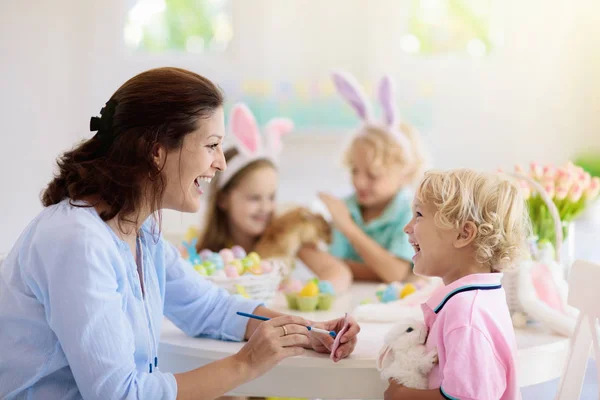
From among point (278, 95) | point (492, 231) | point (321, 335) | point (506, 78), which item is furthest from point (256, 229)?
point (506, 78)

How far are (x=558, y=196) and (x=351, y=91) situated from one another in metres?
0.85

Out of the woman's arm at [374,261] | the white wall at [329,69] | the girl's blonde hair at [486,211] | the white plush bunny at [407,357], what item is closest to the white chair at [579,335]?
A: the girl's blonde hair at [486,211]

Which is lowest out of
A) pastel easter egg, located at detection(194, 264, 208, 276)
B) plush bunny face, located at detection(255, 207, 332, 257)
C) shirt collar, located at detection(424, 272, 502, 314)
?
plush bunny face, located at detection(255, 207, 332, 257)

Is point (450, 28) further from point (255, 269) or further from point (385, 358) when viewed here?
point (385, 358)

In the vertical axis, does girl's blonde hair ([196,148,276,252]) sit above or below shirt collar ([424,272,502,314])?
below

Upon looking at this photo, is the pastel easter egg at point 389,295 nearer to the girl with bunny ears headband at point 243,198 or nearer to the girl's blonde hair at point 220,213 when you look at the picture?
the girl with bunny ears headband at point 243,198

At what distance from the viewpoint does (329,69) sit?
4.21m

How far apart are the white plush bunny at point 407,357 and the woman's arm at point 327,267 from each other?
818 mm

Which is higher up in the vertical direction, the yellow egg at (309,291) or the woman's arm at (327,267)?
the yellow egg at (309,291)

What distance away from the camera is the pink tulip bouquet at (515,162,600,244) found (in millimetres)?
1863

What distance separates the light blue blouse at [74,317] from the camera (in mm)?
1138

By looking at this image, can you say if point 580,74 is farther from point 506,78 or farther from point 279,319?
point 279,319

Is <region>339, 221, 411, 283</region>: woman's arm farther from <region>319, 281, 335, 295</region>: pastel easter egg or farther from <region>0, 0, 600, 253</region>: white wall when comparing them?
<region>0, 0, 600, 253</region>: white wall

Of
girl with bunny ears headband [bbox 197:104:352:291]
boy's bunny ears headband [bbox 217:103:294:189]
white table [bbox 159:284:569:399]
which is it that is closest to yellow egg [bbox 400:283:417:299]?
white table [bbox 159:284:569:399]
